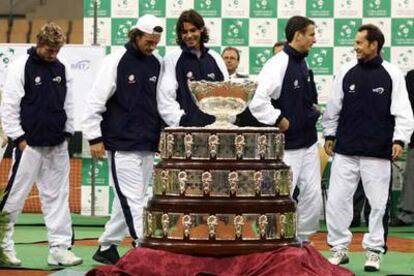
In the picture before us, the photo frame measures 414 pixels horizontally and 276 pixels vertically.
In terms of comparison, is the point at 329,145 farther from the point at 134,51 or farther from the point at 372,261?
the point at 134,51

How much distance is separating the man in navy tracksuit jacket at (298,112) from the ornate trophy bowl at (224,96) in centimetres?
244

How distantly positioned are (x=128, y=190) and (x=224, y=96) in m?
2.15

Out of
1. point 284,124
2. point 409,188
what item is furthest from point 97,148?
point 409,188

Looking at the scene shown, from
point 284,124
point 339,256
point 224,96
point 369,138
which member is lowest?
point 339,256

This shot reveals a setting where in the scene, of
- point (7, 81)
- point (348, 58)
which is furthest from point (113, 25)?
point (7, 81)

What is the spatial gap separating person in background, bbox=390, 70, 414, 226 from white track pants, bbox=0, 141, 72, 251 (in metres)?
5.42

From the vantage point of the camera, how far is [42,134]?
31.9 feet

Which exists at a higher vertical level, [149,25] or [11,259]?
[149,25]

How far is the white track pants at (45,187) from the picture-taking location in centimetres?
977

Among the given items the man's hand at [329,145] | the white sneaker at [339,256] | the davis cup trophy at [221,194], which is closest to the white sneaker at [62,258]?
the white sneaker at [339,256]

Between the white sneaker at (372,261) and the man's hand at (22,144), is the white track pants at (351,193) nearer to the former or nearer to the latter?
the white sneaker at (372,261)

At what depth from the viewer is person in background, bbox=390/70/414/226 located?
46.1 feet

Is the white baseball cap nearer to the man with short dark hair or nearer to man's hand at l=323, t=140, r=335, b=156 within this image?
man's hand at l=323, t=140, r=335, b=156

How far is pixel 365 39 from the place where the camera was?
1015 centimetres
